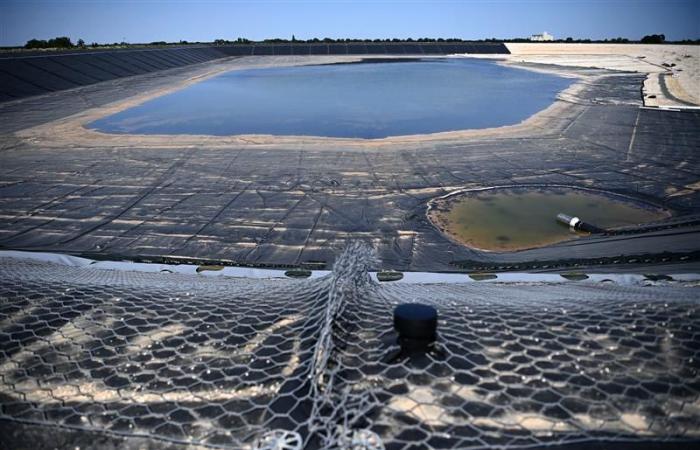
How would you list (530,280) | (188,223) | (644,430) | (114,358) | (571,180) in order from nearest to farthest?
1. (644,430)
2. (114,358)
3. (530,280)
4. (188,223)
5. (571,180)

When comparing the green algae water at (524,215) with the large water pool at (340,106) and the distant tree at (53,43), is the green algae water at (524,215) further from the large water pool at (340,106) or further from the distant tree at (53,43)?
the distant tree at (53,43)

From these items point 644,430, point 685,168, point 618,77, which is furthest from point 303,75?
point 644,430

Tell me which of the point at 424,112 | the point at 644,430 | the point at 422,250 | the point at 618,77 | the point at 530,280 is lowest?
the point at 422,250

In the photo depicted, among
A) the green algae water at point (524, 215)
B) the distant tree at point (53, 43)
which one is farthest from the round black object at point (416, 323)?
the distant tree at point (53, 43)

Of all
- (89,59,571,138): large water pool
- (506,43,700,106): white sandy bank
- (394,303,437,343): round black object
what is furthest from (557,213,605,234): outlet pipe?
(506,43,700,106): white sandy bank

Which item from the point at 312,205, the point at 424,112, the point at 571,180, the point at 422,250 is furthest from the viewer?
the point at 424,112

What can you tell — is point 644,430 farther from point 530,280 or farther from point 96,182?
point 96,182
